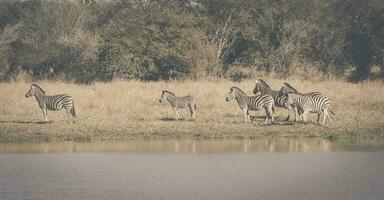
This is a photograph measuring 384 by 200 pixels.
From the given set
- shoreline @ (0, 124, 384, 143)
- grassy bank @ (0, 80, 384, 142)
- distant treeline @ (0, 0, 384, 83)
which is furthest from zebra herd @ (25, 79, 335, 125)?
distant treeline @ (0, 0, 384, 83)

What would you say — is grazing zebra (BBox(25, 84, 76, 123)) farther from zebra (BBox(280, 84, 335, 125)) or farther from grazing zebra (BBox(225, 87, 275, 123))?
zebra (BBox(280, 84, 335, 125))

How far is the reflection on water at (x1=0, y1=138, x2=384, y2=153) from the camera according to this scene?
1683 cm

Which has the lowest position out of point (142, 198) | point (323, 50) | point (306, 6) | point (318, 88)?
point (142, 198)

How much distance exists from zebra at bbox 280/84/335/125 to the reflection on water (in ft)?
8.34

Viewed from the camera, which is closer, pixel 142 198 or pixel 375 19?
pixel 142 198

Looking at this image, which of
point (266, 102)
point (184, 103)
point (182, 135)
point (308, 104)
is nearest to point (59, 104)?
point (184, 103)

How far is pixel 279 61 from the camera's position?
40.4 m

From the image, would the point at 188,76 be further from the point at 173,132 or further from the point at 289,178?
the point at 289,178

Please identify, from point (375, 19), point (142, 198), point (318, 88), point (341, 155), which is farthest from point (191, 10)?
point (142, 198)

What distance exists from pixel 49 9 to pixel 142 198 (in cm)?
3669

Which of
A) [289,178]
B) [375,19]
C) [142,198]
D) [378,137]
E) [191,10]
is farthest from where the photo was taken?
[191,10]

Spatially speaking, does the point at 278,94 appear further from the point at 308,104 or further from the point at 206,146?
the point at 206,146

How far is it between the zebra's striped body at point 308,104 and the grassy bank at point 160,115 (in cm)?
48

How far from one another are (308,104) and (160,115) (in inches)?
187
